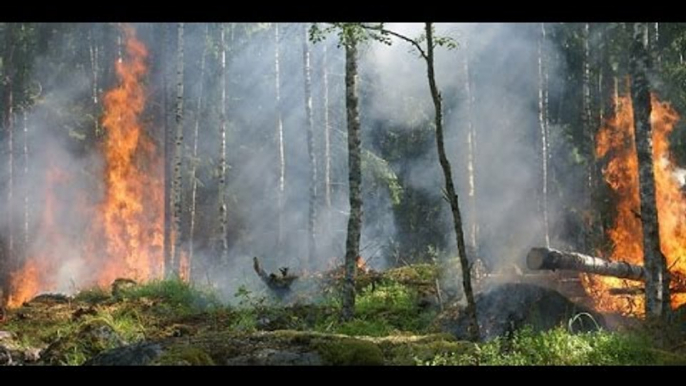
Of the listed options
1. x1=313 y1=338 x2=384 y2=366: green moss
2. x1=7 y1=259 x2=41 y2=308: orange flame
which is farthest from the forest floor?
x1=7 y1=259 x2=41 y2=308: orange flame

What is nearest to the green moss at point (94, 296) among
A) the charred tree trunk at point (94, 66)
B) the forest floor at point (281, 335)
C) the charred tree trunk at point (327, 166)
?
the forest floor at point (281, 335)

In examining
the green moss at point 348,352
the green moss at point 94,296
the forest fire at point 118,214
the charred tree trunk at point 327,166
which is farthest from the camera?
the forest fire at point 118,214

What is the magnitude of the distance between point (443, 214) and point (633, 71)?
19816mm

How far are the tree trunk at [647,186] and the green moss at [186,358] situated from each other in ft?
26.6

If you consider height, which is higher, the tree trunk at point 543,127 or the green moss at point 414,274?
the tree trunk at point 543,127

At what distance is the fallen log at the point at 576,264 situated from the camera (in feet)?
44.4

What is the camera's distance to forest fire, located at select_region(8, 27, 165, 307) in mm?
27922

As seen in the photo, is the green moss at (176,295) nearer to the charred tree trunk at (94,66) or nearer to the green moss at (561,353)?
the green moss at (561,353)

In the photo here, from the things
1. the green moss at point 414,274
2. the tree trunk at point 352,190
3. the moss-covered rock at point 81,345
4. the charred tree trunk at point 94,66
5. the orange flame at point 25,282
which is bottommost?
the orange flame at point 25,282

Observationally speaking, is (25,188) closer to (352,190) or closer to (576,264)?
(352,190)

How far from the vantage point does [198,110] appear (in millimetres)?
32406

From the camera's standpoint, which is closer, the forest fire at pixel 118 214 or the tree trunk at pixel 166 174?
the tree trunk at pixel 166 174
